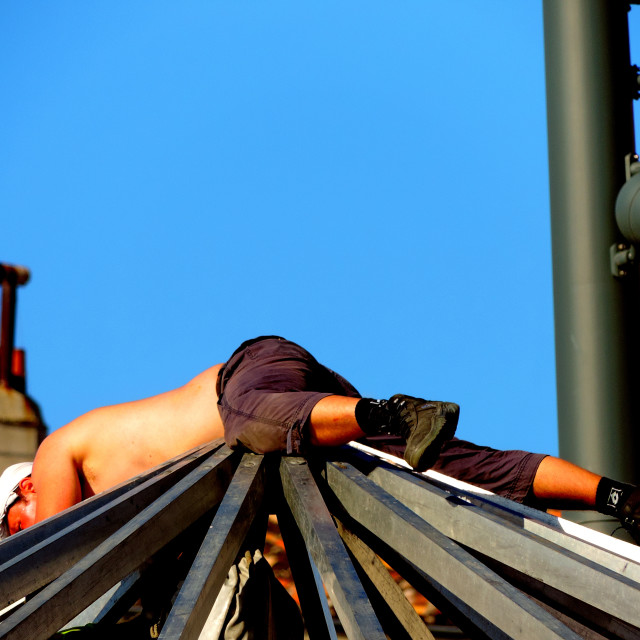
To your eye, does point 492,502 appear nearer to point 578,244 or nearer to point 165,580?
point 165,580

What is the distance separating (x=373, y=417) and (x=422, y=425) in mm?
254

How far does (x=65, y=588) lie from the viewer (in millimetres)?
2066

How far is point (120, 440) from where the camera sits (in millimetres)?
4512

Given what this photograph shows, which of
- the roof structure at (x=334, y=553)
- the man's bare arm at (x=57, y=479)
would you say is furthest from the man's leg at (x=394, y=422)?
the man's bare arm at (x=57, y=479)

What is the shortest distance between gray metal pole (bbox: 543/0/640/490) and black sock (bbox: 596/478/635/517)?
94 centimetres

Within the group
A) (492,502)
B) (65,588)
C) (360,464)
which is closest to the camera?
(65,588)

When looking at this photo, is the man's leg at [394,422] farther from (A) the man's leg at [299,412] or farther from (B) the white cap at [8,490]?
(B) the white cap at [8,490]

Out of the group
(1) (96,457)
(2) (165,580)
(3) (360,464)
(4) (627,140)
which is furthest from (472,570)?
(4) (627,140)

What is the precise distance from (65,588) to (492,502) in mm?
1756

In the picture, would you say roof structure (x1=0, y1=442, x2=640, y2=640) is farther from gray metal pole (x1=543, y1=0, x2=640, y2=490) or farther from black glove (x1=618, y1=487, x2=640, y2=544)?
gray metal pole (x1=543, y1=0, x2=640, y2=490)

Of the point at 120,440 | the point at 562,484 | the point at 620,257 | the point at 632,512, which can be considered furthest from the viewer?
the point at 620,257

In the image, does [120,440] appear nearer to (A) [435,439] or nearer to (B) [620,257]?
(A) [435,439]

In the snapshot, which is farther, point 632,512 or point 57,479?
point 57,479

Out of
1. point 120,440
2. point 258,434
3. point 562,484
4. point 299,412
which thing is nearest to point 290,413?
point 299,412
